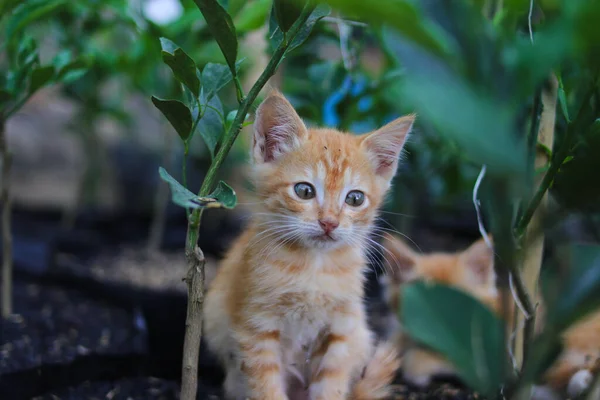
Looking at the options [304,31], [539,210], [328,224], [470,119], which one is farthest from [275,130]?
[470,119]

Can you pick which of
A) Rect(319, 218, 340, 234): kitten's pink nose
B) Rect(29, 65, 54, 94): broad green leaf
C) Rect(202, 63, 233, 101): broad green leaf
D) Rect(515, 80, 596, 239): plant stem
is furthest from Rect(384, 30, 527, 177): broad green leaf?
Rect(29, 65, 54, 94): broad green leaf

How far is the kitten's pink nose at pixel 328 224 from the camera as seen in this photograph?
119 centimetres

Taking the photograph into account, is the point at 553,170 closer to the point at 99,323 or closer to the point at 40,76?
the point at 40,76

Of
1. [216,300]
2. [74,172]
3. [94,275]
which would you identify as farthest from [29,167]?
[216,300]

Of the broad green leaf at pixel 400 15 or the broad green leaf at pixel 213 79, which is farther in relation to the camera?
the broad green leaf at pixel 213 79

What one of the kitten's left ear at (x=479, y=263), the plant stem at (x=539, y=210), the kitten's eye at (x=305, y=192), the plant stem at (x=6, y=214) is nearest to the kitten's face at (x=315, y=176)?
the kitten's eye at (x=305, y=192)

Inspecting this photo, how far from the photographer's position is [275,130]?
4.27 ft

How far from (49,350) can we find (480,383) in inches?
52.1

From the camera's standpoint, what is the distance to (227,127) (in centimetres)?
100

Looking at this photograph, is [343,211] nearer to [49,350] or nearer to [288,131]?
[288,131]

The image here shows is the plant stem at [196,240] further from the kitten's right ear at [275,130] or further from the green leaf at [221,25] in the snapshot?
the kitten's right ear at [275,130]

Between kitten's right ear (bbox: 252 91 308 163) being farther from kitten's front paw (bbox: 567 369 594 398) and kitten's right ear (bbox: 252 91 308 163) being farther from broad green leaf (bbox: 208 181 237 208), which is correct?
kitten's front paw (bbox: 567 369 594 398)

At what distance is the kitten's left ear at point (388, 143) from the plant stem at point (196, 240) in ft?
1.48

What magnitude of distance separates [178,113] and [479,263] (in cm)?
130
